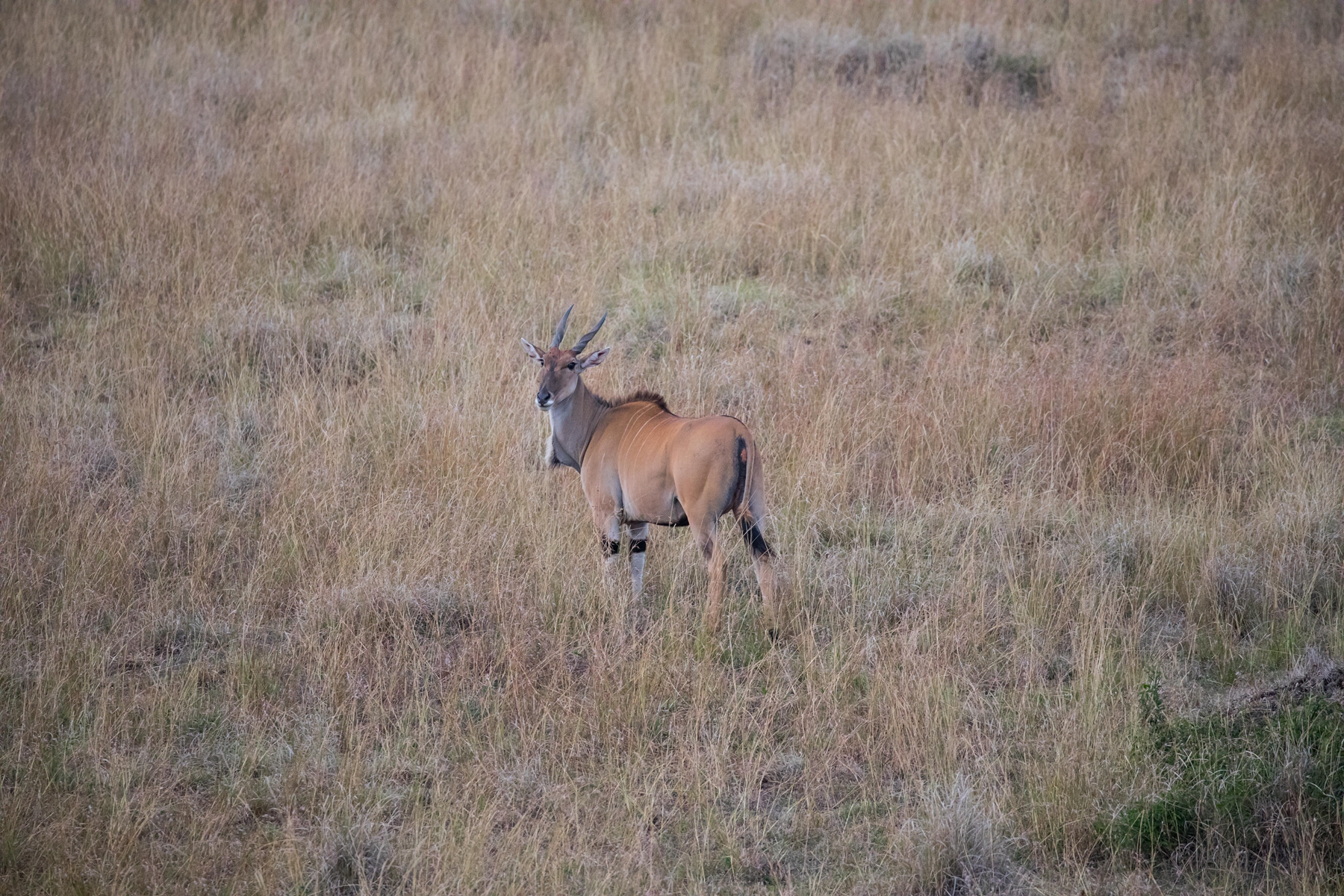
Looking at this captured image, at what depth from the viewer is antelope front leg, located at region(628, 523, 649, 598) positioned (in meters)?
6.32

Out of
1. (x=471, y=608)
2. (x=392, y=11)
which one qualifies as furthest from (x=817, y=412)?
(x=392, y=11)

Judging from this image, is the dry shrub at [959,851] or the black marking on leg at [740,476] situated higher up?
the black marking on leg at [740,476]

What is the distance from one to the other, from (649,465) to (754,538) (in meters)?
0.61

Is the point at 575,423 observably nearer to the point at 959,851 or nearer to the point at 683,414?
the point at 683,414

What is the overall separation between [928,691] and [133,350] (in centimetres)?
579

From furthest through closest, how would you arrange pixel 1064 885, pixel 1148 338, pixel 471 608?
pixel 1148 338 < pixel 471 608 < pixel 1064 885

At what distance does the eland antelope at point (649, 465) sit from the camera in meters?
5.88

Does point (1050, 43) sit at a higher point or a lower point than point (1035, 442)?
higher

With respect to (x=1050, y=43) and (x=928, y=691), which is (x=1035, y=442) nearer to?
(x=928, y=691)

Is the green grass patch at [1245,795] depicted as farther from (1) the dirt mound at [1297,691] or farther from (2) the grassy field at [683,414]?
(1) the dirt mound at [1297,691]

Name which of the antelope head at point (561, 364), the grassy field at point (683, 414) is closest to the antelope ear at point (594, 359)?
the antelope head at point (561, 364)

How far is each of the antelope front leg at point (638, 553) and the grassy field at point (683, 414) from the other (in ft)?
0.44

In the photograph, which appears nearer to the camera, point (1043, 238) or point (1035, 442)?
point (1035, 442)

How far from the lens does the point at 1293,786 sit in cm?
468
